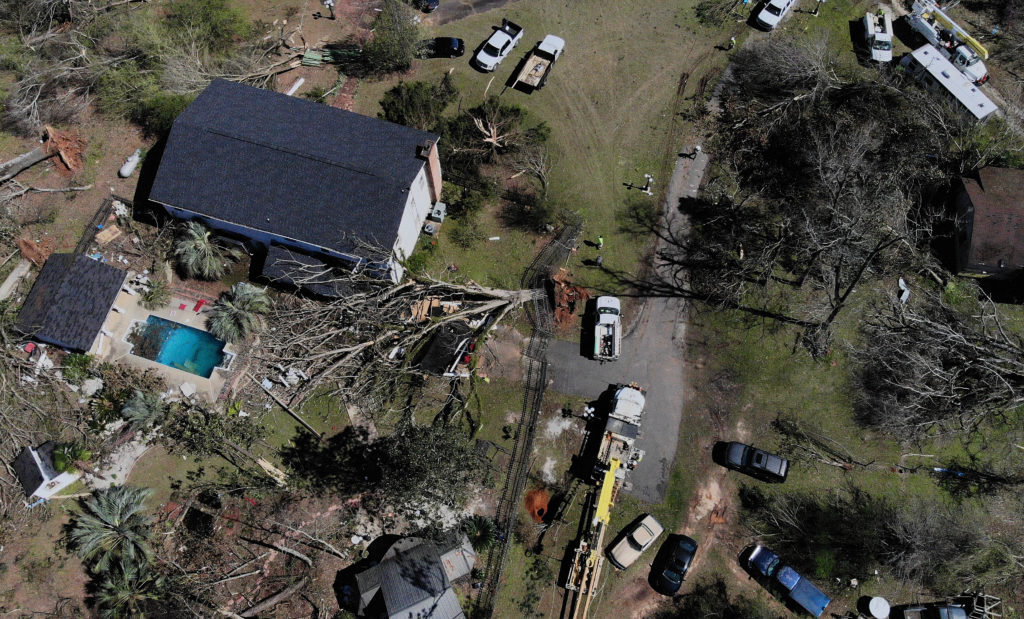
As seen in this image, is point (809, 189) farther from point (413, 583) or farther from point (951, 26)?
point (413, 583)

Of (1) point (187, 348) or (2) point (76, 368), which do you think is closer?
(2) point (76, 368)

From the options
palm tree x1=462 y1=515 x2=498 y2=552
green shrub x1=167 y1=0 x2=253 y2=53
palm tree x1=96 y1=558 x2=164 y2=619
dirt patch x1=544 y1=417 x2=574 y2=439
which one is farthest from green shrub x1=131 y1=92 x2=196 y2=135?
palm tree x1=462 y1=515 x2=498 y2=552

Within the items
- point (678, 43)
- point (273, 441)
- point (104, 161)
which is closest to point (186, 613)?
point (273, 441)

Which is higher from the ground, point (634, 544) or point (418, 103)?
Result: point (418, 103)

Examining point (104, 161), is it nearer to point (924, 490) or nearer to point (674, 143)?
point (674, 143)

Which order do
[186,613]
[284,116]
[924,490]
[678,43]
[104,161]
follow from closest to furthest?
[186,613] → [924,490] → [284,116] → [104,161] → [678,43]

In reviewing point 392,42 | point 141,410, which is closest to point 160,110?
point 392,42

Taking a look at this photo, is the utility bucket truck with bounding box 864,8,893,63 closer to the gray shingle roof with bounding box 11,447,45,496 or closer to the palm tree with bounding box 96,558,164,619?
the palm tree with bounding box 96,558,164,619
